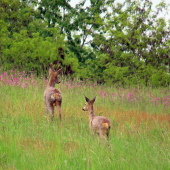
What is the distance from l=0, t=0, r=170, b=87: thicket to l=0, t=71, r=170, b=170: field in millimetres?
7345

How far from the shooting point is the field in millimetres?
4969

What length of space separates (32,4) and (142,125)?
1956cm

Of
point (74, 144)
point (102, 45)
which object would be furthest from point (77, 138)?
point (102, 45)

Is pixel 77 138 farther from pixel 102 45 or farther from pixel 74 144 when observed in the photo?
pixel 102 45

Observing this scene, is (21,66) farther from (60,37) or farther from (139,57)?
(139,57)

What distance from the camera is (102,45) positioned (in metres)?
22.4

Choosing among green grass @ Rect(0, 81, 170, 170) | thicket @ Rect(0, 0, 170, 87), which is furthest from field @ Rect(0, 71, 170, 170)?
thicket @ Rect(0, 0, 170, 87)

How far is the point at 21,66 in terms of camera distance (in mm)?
20953

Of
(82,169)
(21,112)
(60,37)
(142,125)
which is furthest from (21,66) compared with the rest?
(82,169)

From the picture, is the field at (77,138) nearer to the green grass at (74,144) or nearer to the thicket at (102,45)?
the green grass at (74,144)

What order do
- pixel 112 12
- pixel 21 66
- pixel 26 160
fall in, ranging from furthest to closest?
pixel 112 12
pixel 21 66
pixel 26 160

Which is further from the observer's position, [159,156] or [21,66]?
[21,66]

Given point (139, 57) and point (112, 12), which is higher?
point (112, 12)

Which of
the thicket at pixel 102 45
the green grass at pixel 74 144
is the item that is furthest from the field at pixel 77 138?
the thicket at pixel 102 45
